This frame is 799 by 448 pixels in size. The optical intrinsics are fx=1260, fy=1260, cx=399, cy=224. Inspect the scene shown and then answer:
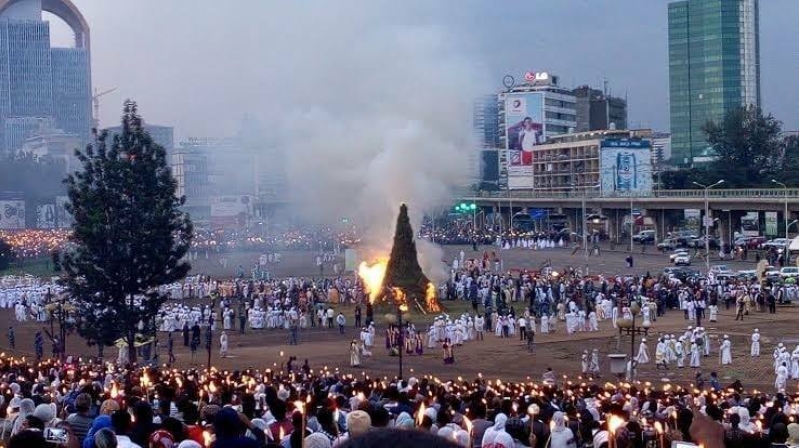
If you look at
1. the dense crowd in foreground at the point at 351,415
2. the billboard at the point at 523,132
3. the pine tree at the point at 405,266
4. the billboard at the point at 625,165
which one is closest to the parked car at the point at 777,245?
the billboard at the point at 625,165

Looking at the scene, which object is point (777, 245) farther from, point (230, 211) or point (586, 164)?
point (230, 211)

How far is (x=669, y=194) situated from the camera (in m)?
95.6

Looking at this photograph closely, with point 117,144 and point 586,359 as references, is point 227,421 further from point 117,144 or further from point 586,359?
point 117,144

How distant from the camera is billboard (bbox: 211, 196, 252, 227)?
5054 inches

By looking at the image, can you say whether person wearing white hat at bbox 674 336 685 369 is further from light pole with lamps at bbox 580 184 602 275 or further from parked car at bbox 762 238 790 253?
parked car at bbox 762 238 790 253

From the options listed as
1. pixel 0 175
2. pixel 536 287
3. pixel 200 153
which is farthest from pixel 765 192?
pixel 0 175

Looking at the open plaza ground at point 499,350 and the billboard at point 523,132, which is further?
the billboard at point 523,132

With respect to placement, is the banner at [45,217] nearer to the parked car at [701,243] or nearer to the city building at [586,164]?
the city building at [586,164]

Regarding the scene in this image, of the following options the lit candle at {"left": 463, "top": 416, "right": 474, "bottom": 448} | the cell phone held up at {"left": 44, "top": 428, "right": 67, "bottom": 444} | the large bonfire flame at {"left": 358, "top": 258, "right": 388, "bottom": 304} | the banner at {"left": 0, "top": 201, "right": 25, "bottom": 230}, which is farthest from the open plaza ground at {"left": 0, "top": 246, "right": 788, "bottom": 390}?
the banner at {"left": 0, "top": 201, "right": 25, "bottom": 230}

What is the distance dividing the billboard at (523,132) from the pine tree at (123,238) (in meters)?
94.7

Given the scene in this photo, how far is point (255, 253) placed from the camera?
95438 mm

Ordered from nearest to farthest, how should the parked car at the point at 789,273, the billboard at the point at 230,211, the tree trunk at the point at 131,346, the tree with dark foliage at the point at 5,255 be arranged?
the tree trunk at the point at 131,346, the parked car at the point at 789,273, the tree with dark foliage at the point at 5,255, the billboard at the point at 230,211

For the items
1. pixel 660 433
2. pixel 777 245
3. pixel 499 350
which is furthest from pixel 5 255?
pixel 660 433

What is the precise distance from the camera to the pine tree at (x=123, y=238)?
3584cm
